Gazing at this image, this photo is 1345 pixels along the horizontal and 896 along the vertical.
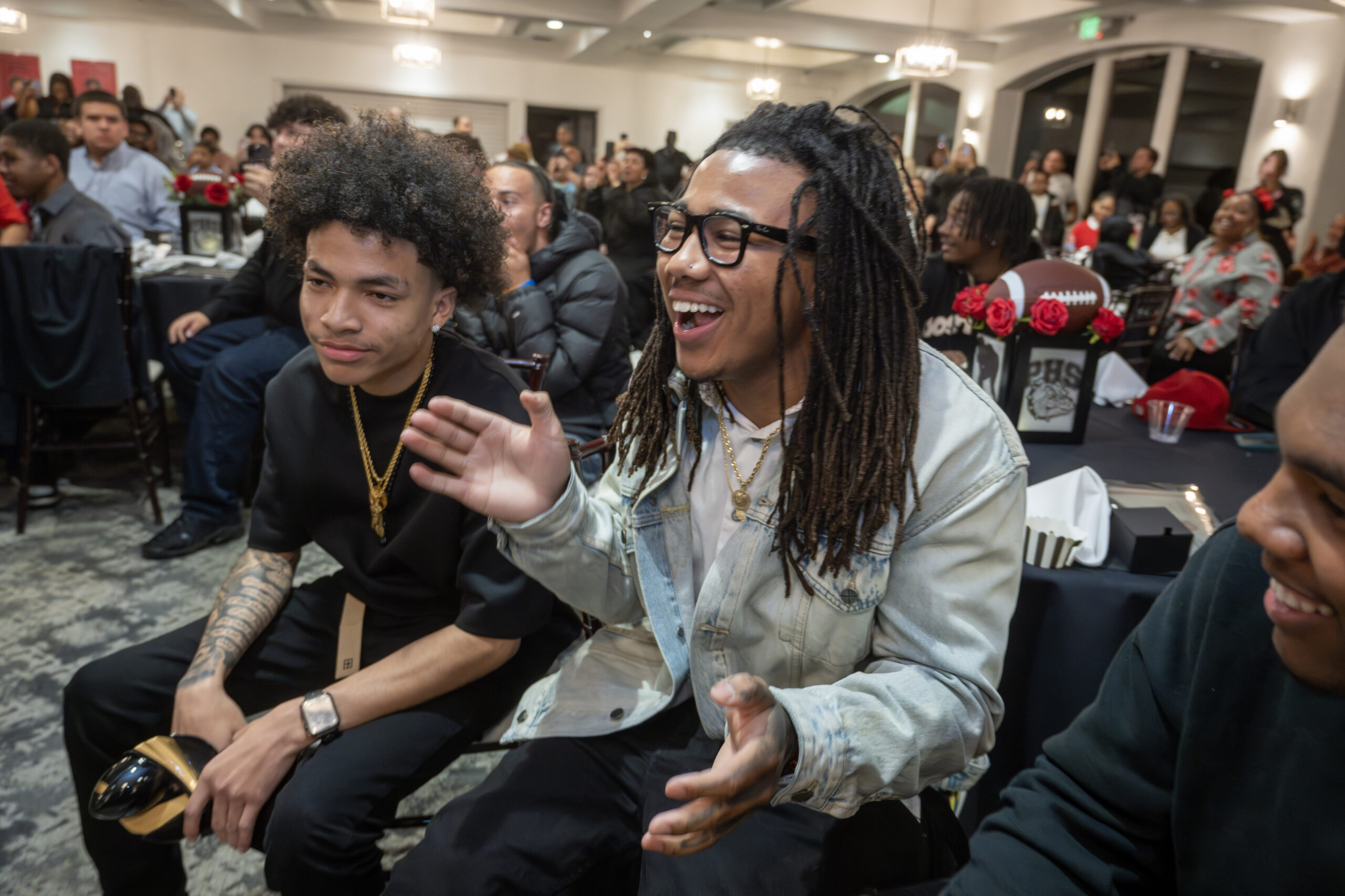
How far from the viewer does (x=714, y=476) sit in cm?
129

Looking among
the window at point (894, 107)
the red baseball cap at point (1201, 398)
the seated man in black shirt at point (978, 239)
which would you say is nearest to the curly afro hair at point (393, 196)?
the seated man in black shirt at point (978, 239)

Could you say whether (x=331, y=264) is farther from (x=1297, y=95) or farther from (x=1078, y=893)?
(x=1297, y=95)

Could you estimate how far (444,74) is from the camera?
14.7 m

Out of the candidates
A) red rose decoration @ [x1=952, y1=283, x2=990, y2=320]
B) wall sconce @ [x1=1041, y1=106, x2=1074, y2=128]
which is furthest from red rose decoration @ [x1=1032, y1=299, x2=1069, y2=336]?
wall sconce @ [x1=1041, y1=106, x2=1074, y2=128]

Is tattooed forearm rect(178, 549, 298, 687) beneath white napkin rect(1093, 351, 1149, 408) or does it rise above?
beneath

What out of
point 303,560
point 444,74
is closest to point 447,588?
point 303,560

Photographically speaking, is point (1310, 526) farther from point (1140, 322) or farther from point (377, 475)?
point (1140, 322)

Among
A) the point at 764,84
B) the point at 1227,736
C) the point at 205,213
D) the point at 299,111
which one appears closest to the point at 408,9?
the point at 205,213

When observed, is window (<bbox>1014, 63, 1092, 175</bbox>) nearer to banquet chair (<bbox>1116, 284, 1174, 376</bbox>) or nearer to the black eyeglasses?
banquet chair (<bbox>1116, 284, 1174, 376</bbox>)

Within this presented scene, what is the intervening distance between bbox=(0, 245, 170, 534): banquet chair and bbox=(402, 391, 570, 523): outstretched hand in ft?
9.09

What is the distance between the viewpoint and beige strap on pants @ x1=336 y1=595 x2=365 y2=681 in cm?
147

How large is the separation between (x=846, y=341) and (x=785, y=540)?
285 mm

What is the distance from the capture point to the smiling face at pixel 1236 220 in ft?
15.4

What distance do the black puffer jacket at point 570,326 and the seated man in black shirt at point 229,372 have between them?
91 cm
